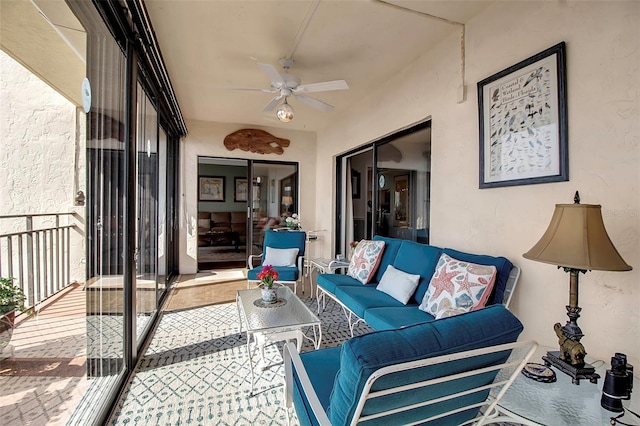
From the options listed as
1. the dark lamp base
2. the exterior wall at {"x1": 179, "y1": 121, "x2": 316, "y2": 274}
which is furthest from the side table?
the exterior wall at {"x1": 179, "y1": 121, "x2": 316, "y2": 274}

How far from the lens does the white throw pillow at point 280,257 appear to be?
4.15 meters

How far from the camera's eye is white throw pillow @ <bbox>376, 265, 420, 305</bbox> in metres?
2.61

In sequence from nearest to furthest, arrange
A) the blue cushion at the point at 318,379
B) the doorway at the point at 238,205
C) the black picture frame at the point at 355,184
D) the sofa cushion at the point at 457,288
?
the blue cushion at the point at 318,379
the sofa cushion at the point at 457,288
the black picture frame at the point at 355,184
the doorway at the point at 238,205

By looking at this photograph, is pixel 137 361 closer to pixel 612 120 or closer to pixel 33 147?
pixel 33 147

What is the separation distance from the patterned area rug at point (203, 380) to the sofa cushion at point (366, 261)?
1.78ft

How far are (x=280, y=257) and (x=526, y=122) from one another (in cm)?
314

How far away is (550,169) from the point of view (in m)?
1.94

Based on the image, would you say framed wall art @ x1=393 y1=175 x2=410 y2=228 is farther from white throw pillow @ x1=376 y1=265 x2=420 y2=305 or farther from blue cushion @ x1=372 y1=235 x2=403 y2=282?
white throw pillow @ x1=376 y1=265 x2=420 y2=305

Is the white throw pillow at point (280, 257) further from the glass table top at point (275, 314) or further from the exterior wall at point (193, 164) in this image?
the exterior wall at point (193, 164)

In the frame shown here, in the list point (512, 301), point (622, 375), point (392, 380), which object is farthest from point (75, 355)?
point (512, 301)

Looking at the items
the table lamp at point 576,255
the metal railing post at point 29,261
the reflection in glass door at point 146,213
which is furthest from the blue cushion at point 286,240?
the table lamp at point 576,255

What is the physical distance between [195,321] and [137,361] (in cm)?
82

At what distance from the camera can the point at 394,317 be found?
2229 millimetres

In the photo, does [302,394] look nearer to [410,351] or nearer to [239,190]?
[410,351]
